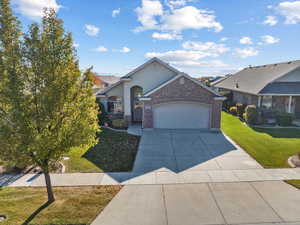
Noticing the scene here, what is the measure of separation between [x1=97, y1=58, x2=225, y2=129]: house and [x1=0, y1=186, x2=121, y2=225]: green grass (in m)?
9.28

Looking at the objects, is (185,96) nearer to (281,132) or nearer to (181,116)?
(181,116)

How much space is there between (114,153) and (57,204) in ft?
16.5

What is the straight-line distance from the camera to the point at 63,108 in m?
5.95

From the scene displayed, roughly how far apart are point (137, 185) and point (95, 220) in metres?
2.39

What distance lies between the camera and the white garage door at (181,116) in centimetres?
1628

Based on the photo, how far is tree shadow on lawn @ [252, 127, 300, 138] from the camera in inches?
591

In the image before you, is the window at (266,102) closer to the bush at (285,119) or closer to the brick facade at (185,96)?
the bush at (285,119)

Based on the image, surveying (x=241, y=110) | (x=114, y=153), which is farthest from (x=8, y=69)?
(x=241, y=110)

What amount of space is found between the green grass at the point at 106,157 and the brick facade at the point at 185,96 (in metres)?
3.83

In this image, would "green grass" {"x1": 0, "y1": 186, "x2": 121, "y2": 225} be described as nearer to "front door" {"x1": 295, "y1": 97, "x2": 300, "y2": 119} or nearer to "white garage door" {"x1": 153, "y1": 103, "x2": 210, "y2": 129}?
"white garage door" {"x1": 153, "y1": 103, "x2": 210, "y2": 129}

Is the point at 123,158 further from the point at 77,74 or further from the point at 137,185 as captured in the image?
the point at 77,74

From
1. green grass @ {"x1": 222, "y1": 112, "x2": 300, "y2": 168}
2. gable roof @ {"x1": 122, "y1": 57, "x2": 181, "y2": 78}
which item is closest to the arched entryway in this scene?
gable roof @ {"x1": 122, "y1": 57, "x2": 181, "y2": 78}

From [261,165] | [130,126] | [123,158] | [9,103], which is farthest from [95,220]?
[130,126]

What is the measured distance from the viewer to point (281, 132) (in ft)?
52.2
